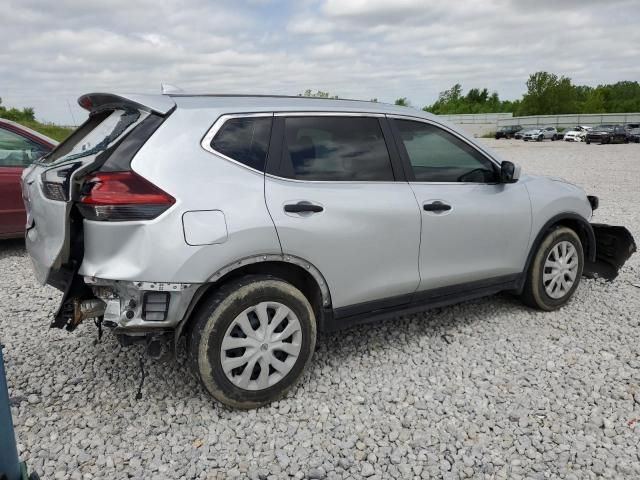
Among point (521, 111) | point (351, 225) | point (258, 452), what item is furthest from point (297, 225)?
point (521, 111)

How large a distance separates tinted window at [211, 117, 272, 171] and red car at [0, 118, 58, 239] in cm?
429

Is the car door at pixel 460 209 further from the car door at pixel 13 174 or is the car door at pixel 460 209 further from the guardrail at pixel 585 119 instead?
the guardrail at pixel 585 119

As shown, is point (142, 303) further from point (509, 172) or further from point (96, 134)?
point (509, 172)

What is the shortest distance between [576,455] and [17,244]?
6873mm

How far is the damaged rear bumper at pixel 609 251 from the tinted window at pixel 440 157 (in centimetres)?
181

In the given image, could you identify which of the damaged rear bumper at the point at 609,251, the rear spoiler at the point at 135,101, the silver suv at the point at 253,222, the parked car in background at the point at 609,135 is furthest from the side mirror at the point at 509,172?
the parked car in background at the point at 609,135

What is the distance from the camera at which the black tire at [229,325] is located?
9.22 ft

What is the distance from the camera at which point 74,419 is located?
3.00 m

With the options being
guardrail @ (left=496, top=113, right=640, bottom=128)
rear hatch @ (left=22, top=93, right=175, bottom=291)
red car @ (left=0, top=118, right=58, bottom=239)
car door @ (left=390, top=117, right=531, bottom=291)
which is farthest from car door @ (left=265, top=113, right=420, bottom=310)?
guardrail @ (left=496, top=113, right=640, bottom=128)

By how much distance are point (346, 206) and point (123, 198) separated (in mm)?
1265

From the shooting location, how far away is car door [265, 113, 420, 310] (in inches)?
118

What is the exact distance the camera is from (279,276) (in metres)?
3.15

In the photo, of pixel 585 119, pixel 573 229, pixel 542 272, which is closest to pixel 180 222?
pixel 542 272

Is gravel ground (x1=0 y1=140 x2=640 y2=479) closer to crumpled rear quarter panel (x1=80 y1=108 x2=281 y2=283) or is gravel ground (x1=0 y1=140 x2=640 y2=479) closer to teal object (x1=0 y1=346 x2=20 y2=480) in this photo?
teal object (x1=0 y1=346 x2=20 y2=480)
